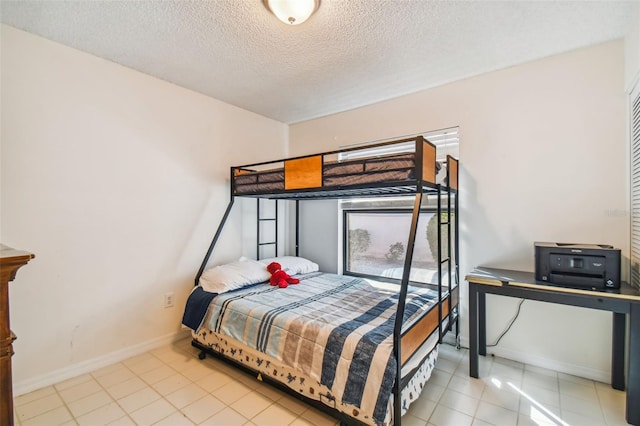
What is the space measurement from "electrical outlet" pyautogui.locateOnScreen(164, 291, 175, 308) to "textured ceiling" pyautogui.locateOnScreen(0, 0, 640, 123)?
81.0 inches

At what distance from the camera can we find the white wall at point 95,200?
2.03 metres

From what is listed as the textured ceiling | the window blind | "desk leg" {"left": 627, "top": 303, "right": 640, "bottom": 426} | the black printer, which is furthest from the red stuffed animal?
the window blind

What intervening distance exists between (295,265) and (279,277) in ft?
1.47

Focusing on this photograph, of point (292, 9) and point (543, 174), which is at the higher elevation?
point (292, 9)

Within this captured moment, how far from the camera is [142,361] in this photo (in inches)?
96.3

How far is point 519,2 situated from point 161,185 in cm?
306

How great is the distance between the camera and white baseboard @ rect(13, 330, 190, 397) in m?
2.02

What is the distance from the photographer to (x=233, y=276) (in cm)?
269

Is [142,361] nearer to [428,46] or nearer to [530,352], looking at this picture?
[530,352]

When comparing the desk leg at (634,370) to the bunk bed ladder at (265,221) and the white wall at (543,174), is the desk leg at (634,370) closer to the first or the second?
the white wall at (543,174)

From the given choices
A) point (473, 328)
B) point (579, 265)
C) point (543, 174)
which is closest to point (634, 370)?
point (579, 265)

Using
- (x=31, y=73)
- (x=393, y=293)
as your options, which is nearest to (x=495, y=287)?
(x=393, y=293)

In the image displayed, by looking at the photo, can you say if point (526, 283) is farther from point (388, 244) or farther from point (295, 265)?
point (295, 265)

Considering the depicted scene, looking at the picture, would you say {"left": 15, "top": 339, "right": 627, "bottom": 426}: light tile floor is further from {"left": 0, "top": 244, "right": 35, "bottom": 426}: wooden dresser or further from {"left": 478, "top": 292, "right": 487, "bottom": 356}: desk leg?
{"left": 0, "top": 244, "right": 35, "bottom": 426}: wooden dresser
